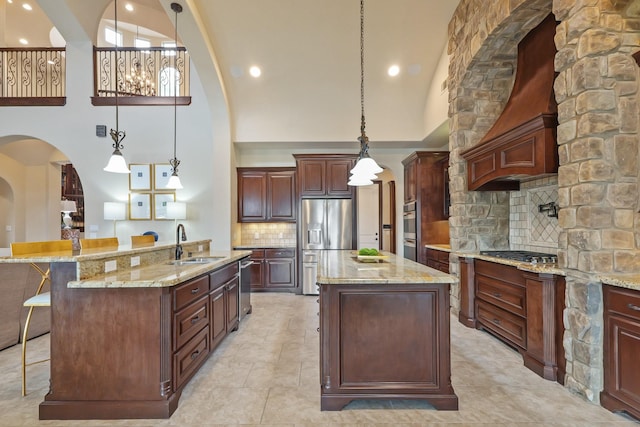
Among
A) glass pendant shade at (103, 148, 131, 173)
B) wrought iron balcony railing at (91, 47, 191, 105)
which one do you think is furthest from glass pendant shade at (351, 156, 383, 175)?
wrought iron balcony railing at (91, 47, 191, 105)

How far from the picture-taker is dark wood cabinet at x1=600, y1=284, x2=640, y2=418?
2.03m

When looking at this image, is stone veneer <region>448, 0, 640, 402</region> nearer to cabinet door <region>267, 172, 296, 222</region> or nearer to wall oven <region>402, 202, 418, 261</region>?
wall oven <region>402, 202, 418, 261</region>

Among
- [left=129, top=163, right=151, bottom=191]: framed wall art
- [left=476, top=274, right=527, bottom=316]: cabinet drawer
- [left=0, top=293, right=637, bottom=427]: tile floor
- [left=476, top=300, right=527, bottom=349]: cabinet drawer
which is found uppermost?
[left=129, top=163, right=151, bottom=191]: framed wall art

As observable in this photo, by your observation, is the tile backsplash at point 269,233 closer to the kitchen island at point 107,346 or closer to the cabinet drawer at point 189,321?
the cabinet drawer at point 189,321

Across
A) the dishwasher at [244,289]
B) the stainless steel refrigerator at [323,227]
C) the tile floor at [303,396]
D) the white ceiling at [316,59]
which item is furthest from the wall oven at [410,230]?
the dishwasher at [244,289]

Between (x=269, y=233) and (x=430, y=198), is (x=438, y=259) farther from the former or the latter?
(x=269, y=233)

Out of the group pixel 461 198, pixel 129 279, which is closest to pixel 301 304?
pixel 461 198

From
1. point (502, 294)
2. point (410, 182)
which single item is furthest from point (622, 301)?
point (410, 182)

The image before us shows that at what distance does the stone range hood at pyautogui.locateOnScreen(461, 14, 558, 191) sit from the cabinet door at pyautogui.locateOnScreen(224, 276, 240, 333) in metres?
3.16

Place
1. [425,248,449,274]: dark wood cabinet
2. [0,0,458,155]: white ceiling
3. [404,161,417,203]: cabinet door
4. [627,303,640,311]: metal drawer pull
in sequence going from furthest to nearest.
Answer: [404,161,417,203]: cabinet door, [425,248,449,274]: dark wood cabinet, [0,0,458,155]: white ceiling, [627,303,640,311]: metal drawer pull

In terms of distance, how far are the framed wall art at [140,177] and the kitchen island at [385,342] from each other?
A: 5.21 m

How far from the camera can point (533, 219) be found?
12.7ft

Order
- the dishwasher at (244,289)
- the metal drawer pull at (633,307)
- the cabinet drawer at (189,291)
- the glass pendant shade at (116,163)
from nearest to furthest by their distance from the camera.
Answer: the metal drawer pull at (633,307), the cabinet drawer at (189,291), the glass pendant shade at (116,163), the dishwasher at (244,289)

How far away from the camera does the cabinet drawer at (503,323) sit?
308cm
